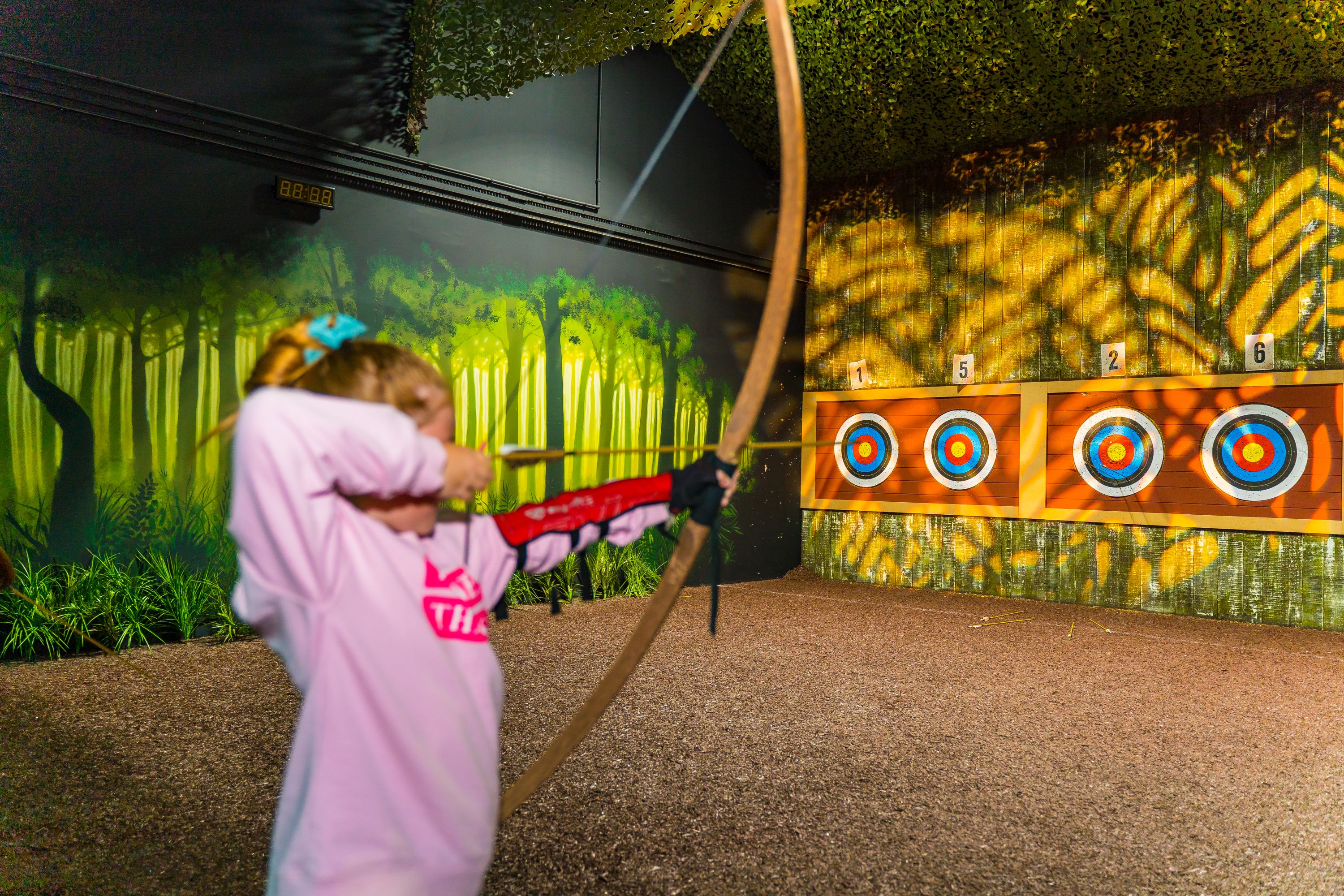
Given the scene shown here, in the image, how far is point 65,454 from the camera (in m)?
2.87

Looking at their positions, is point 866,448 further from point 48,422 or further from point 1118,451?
point 48,422

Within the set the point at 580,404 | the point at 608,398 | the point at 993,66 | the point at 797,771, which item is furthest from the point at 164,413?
the point at 993,66

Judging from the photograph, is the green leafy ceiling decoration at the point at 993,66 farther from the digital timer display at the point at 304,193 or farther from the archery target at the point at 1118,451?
the digital timer display at the point at 304,193

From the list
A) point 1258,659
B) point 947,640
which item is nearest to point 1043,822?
point 947,640

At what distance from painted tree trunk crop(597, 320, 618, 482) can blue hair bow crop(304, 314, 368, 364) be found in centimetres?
370

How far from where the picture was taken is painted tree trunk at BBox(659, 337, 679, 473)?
15.4 feet

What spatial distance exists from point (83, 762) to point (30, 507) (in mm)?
1392

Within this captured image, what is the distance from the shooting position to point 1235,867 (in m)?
1.46

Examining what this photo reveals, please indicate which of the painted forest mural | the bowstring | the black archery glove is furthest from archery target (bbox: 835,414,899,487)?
the black archery glove

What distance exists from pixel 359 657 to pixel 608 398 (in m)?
3.85

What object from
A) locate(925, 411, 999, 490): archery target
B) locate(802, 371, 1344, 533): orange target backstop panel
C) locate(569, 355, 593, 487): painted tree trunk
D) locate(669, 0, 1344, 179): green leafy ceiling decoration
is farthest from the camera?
locate(925, 411, 999, 490): archery target

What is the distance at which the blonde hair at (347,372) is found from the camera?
0.66m

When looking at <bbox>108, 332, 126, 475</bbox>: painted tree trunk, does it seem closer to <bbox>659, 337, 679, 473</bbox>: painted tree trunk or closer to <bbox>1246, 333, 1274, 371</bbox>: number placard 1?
<bbox>659, 337, 679, 473</bbox>: painted tree trunk

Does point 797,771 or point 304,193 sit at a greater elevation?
point 304,193
